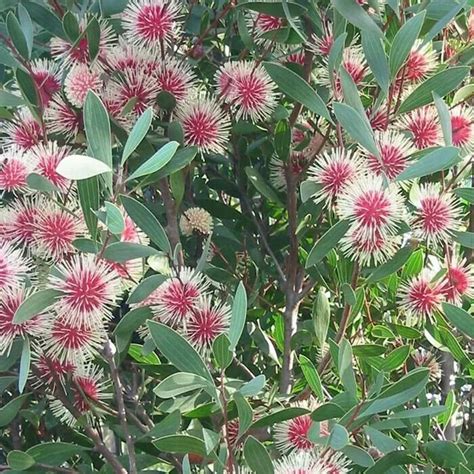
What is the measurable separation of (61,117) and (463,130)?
1.50 ft

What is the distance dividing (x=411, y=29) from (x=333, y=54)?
8 cm

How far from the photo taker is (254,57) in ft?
3.35

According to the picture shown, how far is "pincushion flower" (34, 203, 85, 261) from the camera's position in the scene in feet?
2.60

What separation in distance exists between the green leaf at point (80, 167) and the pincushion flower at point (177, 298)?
0.17 metres

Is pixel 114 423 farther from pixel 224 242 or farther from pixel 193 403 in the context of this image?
pixel 224 242

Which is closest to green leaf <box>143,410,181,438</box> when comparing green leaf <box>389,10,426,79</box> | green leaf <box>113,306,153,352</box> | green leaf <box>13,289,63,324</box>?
green leaf <box>113,306,153,352</box>

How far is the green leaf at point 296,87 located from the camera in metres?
0.87

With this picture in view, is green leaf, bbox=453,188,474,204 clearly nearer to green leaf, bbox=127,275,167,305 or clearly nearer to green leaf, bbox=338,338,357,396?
green leaf, bbox=338,338,357,396

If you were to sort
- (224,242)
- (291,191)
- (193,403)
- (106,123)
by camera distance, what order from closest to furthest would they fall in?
(106,123) < (193,403) < (291,191) < (224,242)

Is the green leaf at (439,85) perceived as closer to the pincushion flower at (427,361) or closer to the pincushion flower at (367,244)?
the pincushion flower at (367,244)

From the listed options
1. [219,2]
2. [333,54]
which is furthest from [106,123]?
[219,2]

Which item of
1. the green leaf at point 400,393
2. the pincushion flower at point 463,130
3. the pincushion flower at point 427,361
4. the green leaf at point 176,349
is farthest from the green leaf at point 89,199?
the pincushion flower at point 427,361

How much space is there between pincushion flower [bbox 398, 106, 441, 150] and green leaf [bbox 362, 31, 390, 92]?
0.11 meters

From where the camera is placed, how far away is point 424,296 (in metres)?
0.92
